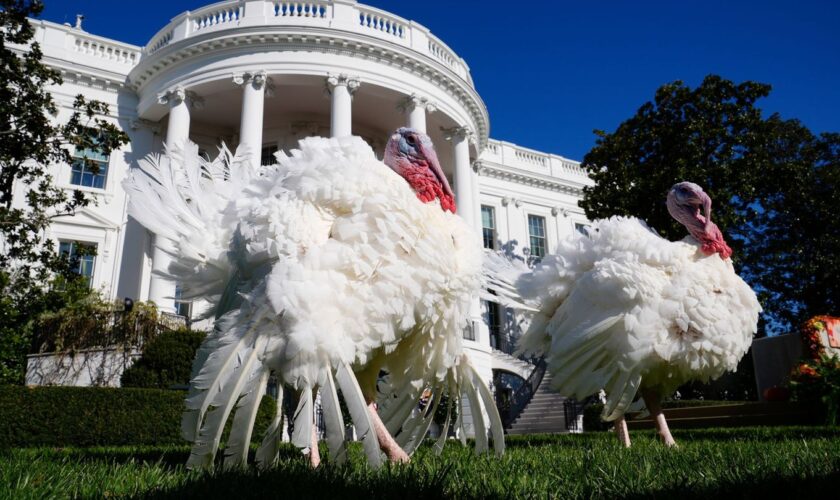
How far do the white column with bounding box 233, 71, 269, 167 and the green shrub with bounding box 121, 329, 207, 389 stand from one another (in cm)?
707

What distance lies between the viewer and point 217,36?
1934 cm

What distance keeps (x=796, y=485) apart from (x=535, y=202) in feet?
94.5

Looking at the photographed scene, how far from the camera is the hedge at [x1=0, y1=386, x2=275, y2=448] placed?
8.43 metres

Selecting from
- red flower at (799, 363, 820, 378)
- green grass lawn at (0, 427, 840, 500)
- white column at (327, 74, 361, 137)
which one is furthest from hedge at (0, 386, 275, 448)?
white column at (327, 74, 361, 137)

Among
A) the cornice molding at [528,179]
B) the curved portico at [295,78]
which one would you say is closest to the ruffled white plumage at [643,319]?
the curved portico at [295,78]

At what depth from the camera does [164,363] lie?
12852 millimetres


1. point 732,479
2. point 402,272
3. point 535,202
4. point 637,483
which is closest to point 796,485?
point 732,479

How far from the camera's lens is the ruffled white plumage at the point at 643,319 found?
4.75 meters

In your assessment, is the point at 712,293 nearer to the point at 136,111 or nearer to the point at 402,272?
the point at 402,272

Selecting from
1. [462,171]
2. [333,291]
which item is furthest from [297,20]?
[333,291]

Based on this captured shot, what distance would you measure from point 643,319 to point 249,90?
1720 centimetres

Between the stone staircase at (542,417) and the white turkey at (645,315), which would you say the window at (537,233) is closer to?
the stone staircase at (542,417)

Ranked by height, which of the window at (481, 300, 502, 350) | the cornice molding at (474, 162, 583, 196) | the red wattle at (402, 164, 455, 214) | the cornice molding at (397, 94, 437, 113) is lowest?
the red wattle at (402, 164, 455, 214)

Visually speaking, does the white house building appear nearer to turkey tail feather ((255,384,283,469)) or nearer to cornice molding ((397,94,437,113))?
cornice molding ((397,94,437,113))
